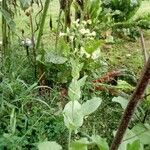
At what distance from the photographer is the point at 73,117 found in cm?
135

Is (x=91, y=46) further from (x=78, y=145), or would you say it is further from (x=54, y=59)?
(x=78, y=145)

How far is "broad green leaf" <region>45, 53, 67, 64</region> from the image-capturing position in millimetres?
2904

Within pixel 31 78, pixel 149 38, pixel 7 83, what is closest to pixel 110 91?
pixel 31 78

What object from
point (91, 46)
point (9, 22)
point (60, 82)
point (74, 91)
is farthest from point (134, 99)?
point (91, 46)

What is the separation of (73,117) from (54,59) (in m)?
1.59

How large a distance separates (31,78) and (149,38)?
184 centimetres

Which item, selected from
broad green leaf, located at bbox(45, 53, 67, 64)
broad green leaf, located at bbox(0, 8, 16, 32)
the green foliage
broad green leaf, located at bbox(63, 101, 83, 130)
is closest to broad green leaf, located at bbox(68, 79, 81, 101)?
broad green leaf, located at bbox(63, 101, 83, 130)

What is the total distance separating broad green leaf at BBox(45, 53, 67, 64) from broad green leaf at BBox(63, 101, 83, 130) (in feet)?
4.99

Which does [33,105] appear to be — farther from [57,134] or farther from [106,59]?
[106,59]

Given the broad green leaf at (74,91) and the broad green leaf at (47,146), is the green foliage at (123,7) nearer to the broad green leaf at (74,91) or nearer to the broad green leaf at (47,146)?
the broad green leaf at (47,146)

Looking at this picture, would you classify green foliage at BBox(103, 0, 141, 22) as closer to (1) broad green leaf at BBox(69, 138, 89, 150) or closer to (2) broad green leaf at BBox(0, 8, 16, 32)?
(2) broad green leaf at BBox(0, 8, 16, 32)

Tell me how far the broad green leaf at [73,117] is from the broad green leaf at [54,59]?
152 cm

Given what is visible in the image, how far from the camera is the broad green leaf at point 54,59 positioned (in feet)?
9.53

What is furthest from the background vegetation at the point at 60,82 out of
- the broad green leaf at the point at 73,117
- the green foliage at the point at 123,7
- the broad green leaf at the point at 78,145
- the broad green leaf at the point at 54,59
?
the green foliage at the point at 123,7
